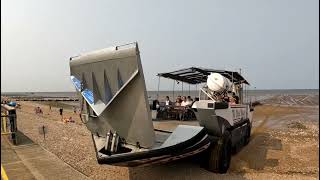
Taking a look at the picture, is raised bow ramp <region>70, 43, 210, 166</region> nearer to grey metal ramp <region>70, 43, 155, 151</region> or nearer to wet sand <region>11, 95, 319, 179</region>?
grey metal ramp <region>70, 43, 155, 151</region>

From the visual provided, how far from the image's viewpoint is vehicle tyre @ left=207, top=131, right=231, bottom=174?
26.9 feet

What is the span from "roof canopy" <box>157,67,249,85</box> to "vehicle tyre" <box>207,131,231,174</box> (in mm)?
3711

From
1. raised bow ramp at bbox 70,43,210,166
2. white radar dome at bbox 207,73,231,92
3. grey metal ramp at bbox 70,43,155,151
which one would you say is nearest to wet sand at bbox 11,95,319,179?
raised bow ramp at bbox 70,43,210,166

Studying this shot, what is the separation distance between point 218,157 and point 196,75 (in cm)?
615

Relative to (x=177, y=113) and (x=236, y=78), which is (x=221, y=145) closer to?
(x=236, y=78)

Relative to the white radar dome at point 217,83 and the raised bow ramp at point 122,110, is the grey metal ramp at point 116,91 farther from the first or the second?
the white radar dome at point 217,83

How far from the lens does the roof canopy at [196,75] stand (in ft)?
39.8

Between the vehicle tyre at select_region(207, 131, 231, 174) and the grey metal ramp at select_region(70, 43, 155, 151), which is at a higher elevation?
the grey metal ramp at select_region(70, 43, 155, 151)

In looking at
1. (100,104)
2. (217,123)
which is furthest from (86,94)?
(217,123)

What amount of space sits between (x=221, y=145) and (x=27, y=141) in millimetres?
7258

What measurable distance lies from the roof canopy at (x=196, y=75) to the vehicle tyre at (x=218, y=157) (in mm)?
3711

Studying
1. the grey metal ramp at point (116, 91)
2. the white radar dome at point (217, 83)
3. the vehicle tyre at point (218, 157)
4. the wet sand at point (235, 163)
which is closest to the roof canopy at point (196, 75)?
the white radar dome at point (217, 83)

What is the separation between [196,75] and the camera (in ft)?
45.6

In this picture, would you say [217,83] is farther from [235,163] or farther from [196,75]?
[196,75]
